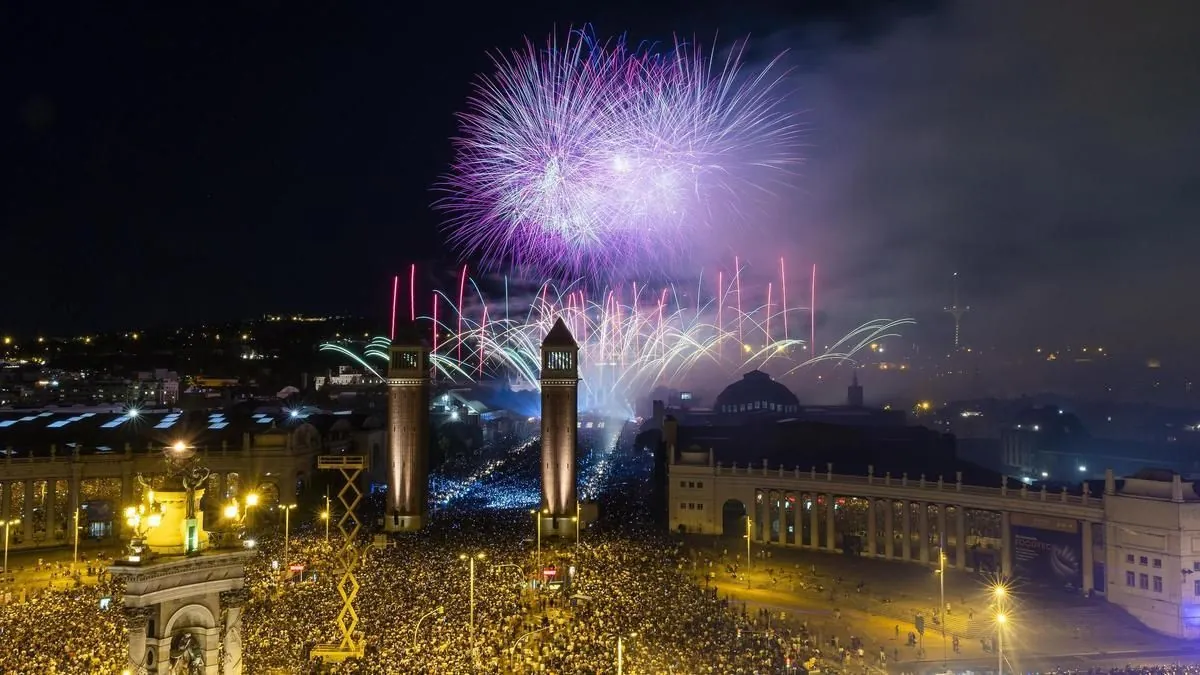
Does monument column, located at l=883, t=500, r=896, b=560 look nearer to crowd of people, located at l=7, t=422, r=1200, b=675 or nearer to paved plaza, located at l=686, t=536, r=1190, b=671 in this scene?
paved plaza, located at l=686, t=536, r=1190, b=671

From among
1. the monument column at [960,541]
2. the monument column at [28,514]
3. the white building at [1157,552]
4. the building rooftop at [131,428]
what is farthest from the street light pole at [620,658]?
the monument column at [28,514]

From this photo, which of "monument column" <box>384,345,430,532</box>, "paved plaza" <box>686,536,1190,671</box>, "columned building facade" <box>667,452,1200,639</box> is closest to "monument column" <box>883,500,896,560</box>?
"columned building facade" <box>667,452,1200,639</box>

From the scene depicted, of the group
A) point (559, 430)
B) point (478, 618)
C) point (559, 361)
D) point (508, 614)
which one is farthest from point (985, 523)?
point (478, 618)

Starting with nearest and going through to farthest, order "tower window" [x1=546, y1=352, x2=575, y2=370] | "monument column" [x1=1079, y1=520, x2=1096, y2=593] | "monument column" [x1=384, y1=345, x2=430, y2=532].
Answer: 1. "monument column" [x1=1079, y1=520, x2=1096, y2=593]
2. "monument column" [x1=384, y1=345, x2=430, y2=532]
3. "tower window" [x1=546, y1=352, x2=575, y2=370]

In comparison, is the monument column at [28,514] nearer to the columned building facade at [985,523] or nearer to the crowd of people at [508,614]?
the crowd of people at [508,614]

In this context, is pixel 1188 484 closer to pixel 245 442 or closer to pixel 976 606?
pixel 976 606

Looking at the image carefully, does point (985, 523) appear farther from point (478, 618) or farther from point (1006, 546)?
point (478, 618)
